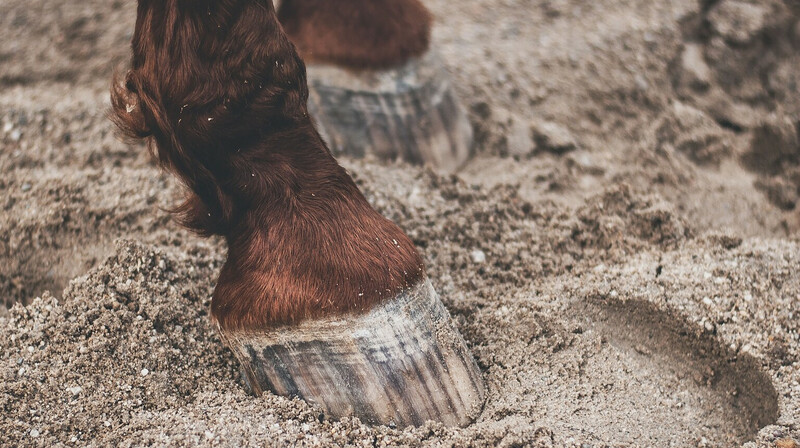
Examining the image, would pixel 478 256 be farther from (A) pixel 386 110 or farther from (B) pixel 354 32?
(B) pixel 354 32

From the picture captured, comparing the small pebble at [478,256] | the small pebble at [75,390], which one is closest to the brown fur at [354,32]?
the small pebble at [478,256]

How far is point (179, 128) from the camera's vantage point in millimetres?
1370

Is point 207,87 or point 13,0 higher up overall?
point 207,87

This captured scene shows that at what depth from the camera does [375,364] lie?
55.9 inches

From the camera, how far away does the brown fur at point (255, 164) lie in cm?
134

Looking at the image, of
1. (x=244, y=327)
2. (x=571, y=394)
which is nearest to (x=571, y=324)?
(x=571, y=394)

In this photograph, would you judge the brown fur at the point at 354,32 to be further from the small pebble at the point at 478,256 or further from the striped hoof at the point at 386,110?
the small pebble at the point at 478,256

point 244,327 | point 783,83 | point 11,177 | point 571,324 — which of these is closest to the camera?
point 244,327

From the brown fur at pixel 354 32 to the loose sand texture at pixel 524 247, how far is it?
1.12 feet

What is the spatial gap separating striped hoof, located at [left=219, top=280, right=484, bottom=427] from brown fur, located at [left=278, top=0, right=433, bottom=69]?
0.96 m

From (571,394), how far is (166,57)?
1.05 metres

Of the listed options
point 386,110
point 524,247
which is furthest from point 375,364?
point 386,110

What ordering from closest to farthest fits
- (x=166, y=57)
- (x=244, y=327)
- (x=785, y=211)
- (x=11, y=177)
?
(x=166, y=57)
(x=244, y=327)
(x=11, y=177)
(x=785, y=211)

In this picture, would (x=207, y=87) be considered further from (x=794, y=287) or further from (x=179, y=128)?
(x=794, y=287)
